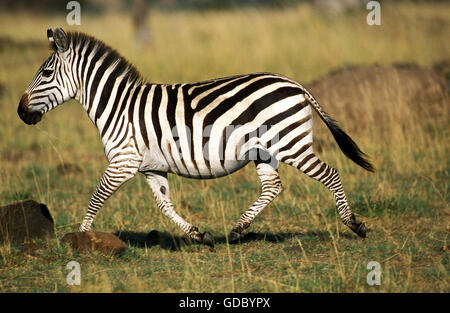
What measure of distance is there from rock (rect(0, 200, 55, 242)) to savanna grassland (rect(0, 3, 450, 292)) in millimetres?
216

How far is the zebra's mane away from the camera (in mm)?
6176

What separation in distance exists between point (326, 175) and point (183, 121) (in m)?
1.47

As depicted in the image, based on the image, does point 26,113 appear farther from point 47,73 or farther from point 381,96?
point 381,96

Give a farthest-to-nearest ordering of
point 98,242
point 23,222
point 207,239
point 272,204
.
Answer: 1. point 272,204
2. point 23,222
3. point 207,239
4. point 98,242

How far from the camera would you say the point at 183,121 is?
5902 millimetres

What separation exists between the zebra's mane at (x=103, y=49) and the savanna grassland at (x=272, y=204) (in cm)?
177

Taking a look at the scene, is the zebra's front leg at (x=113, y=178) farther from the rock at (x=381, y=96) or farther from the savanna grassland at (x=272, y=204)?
the rock at (x=381, y=96)

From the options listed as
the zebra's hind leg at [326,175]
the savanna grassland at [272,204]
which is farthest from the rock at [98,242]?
the zebra's hind leg at [326,175]

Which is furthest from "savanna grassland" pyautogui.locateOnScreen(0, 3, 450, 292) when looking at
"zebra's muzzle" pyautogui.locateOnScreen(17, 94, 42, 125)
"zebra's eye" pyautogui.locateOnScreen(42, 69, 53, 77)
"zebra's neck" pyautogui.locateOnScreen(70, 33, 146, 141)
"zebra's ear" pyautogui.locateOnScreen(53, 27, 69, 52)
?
"zebra's ear" pyautogui.locateOnScreen(53, 27, 69, 52)

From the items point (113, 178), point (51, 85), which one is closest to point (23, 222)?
point (113, 178)

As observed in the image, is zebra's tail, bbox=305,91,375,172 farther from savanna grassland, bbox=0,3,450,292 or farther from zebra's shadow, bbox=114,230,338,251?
zebra's shadow, bbox=114,230,338,251

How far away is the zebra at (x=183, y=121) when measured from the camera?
18.9 ft

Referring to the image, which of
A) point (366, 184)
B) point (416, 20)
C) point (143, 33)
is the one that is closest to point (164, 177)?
point (366, 184)

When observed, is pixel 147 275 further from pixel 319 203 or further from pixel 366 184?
pixel 366 184
